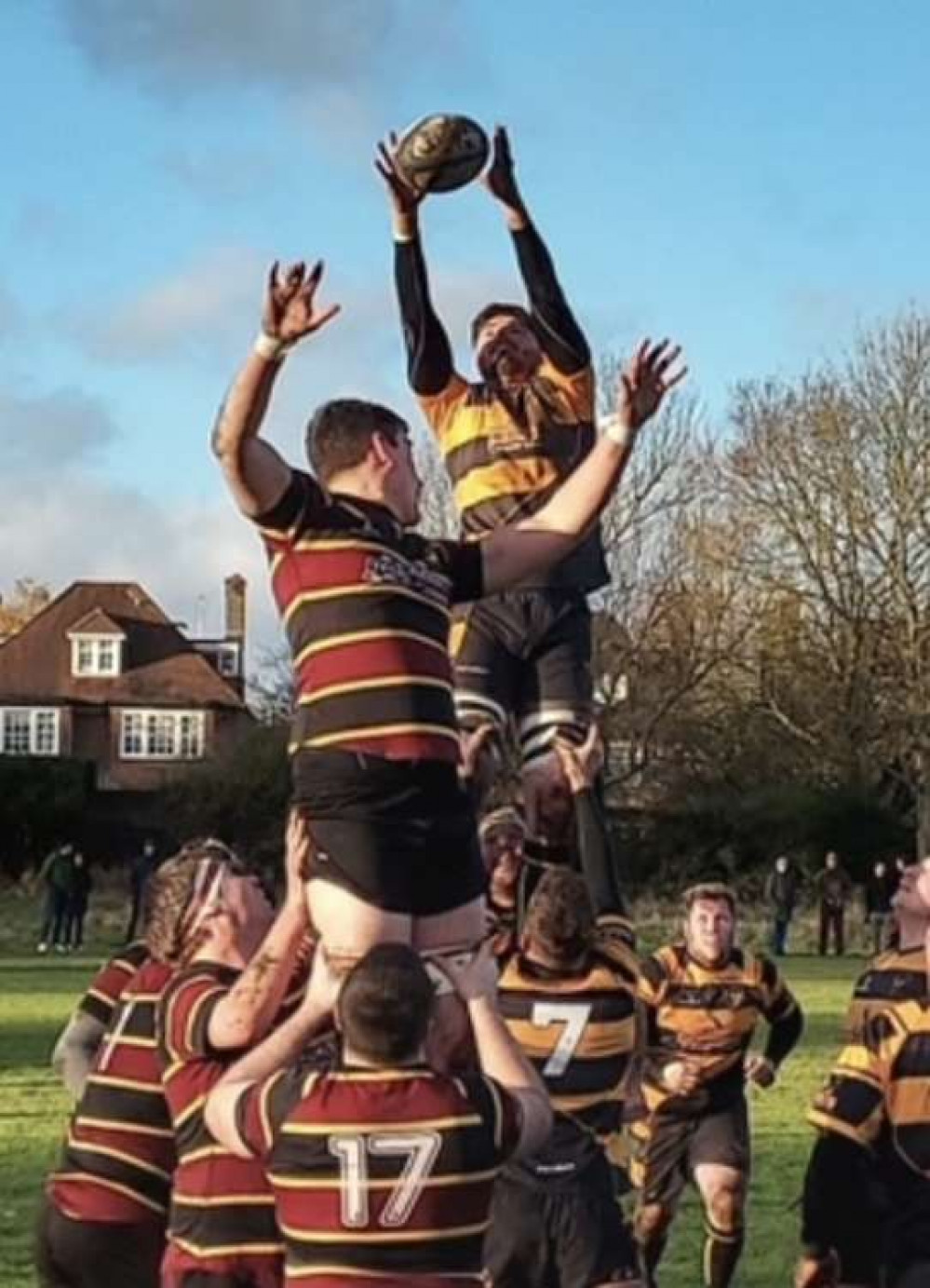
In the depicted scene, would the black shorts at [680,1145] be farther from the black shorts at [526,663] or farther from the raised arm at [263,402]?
the raised arm at [263,402]

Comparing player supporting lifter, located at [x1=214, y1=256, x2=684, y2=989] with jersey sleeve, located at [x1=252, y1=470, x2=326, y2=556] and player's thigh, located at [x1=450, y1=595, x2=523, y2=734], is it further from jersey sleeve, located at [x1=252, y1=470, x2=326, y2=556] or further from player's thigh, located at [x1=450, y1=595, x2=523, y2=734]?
player's thigh, located at [x1=450, y1=595, x2=523, y2=734]

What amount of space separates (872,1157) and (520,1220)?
139cm

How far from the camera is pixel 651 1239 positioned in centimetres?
1366

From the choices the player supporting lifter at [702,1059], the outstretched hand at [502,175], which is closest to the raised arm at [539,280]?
the outstretched hand at [502,175]

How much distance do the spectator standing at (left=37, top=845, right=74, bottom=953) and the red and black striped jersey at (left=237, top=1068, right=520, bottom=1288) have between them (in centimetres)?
4043

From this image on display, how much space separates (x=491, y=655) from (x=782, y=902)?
40283mm

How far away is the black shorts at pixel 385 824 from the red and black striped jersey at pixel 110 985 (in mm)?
1984

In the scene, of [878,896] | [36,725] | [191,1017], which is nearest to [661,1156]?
[191,1017]

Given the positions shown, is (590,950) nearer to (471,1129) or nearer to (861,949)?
(471,1129)

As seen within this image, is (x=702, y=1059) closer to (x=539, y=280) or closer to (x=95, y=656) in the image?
(x=539, y=280)

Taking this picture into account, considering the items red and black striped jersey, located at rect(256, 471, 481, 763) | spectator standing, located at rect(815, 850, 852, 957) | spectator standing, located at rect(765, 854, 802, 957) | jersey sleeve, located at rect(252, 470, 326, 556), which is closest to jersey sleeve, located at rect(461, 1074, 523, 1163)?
red and black striped jersey, located at rect(256, 471, 481, 763)

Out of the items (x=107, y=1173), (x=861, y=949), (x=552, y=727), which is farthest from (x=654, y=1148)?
(x=861, y=949)

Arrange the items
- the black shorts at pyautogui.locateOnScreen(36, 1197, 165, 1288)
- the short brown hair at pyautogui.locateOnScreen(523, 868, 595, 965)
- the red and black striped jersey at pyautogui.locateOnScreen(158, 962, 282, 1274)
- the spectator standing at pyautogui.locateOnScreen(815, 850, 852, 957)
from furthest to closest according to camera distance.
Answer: the spectator standing at pyautogui.locateOnScreen(815, 850, 852, 957) < the short brown hair at pyautogui.locateOnScreen(523, 868, 595, 965) < the black shorts at pyautogui.locateOnScreen(36, 1197, 165, 1288) < the red and black striped jersey at pyautogui.locateOnScreen(158, 962, 282, 1274)

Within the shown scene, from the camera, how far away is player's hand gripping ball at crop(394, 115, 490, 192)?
27.7ft
